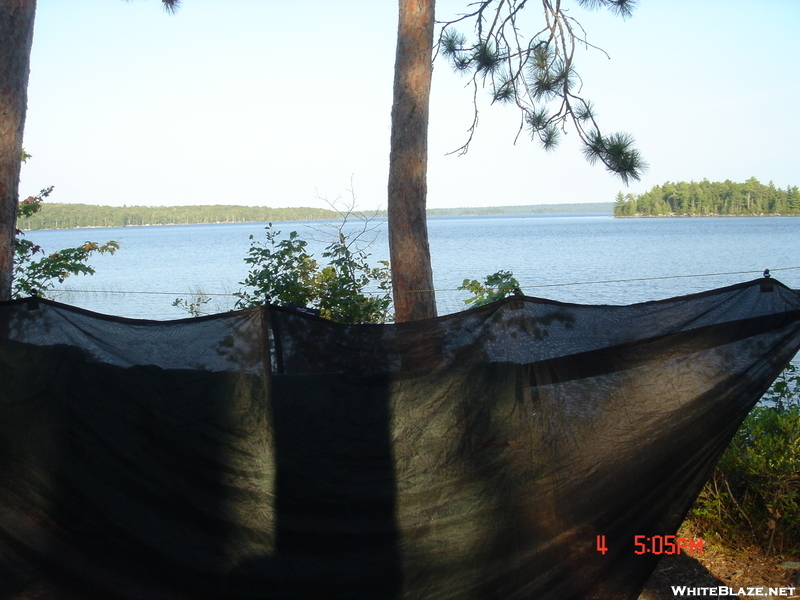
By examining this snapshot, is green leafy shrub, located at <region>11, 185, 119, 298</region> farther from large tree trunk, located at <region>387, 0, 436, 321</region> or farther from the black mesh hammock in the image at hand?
the black mesh hammock

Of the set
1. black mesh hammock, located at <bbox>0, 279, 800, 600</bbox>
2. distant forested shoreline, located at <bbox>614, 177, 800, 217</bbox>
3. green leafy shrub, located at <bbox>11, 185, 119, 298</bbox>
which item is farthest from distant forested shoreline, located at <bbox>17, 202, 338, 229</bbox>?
black mesh hammock, located at <bbox>0, 279, 800, 600</bbox>

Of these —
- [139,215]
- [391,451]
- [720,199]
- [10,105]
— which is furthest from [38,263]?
[139,215]

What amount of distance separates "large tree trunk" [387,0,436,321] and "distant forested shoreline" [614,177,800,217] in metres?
102

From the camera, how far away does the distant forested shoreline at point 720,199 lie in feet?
317

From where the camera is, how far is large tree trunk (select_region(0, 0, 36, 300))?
163 inches

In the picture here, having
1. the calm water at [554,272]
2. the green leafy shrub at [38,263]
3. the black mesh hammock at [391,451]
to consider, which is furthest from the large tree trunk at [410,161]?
the calm water at [554,272]

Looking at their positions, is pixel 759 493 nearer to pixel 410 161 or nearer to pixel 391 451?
pixel 391 451

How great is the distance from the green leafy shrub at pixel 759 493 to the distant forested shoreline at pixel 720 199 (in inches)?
4053

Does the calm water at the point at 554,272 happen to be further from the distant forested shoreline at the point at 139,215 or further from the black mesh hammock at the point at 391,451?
the distant forested shoreline at the point at 139,215

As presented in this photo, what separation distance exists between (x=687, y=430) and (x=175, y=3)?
5.93 m

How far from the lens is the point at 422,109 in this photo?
5422 mm

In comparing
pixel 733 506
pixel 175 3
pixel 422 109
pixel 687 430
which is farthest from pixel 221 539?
pixel 175 3

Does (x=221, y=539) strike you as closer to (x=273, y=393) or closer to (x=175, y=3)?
(x=273, y=393)

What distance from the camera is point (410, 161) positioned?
5.40 m
